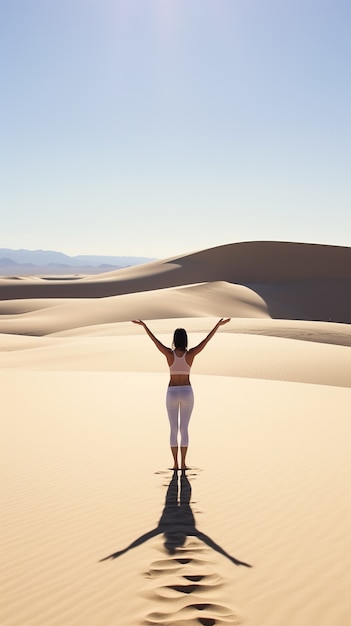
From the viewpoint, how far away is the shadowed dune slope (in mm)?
59656

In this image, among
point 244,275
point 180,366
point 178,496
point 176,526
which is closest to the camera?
point 176,526

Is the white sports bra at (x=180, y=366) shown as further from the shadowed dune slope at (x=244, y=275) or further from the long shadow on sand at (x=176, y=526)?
the shadowed dune slope at (x=244, y=275)

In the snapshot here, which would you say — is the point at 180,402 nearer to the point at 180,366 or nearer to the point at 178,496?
the point at 180,366

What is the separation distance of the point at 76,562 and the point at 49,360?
1507cm

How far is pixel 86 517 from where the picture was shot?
16.6ft

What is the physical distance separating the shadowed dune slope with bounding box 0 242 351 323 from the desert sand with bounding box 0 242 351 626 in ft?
145

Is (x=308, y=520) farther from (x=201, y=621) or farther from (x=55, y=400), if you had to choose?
(x=55, y=400)

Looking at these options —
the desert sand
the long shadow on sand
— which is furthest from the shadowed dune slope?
the long shadow on sand

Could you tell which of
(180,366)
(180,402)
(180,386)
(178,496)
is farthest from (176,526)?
(180,366)

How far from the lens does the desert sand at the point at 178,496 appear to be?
3.55 metres

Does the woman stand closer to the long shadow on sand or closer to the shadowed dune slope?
the long shadow on sand

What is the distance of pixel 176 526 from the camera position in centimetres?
473

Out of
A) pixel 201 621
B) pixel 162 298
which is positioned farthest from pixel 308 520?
pixel 162 298

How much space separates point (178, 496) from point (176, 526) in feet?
2.67
